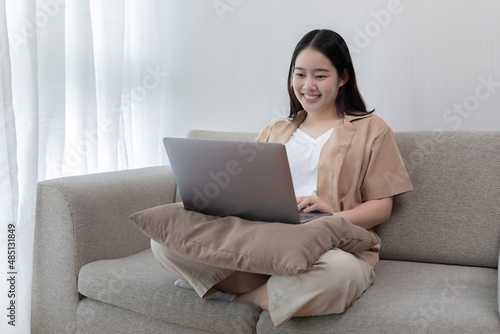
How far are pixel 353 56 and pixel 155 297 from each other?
3.90ft

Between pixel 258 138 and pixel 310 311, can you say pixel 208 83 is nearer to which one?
pixel 258 138

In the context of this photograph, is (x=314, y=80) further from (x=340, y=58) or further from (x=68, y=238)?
(x=68, y=238)

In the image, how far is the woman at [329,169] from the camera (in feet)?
3.69

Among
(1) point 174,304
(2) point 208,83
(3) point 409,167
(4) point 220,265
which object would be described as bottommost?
(1) point 174,304

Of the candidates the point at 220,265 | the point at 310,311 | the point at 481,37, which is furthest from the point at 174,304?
the point at 481,37

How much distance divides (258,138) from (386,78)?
56 cm

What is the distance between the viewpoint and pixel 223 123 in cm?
228

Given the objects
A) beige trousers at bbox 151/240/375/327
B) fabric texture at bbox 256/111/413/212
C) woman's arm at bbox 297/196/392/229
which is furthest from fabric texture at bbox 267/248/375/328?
fabric texture at bbox 256/111/413/212

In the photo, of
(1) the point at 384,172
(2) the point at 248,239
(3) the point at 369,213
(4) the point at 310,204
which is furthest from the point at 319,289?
(1) the point at 384,172

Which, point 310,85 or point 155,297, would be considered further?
point 310,85

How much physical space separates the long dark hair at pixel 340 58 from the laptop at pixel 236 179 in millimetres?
516

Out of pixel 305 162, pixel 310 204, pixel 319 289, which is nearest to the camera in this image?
pixel 319 289

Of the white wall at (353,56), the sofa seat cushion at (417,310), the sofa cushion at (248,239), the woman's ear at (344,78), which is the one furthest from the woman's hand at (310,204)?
the white wall at (353,56)

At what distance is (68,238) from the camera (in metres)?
1.46
